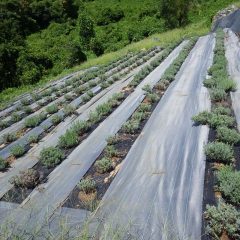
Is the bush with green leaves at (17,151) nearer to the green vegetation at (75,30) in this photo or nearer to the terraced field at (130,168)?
the terraced field at (130,168)

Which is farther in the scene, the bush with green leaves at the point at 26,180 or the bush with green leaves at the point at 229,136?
the bush with green leaves at the point at 229,136

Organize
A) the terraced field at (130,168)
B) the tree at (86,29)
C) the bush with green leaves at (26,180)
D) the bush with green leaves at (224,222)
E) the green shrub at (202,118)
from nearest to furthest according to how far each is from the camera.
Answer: the bush with green leaves at (224,222)
the terraced field at (130,168)
the bush with green leaves at (26,180)
the green shrub at (202,118)
the tree at (86,29)

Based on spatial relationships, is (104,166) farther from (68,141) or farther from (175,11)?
(175,11)

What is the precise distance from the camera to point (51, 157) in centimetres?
838

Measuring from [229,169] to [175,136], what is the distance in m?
2.51

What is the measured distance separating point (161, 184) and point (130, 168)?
3.36 feet

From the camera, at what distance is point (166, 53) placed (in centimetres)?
2308

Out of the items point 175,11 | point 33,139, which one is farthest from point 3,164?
point 175,11

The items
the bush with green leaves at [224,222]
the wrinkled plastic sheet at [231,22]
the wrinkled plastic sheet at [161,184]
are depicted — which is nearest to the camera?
the bush with green leaves at [224,222]

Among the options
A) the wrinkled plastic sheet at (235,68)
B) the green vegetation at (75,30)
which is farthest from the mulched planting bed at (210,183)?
the green vegetation at (75,30)

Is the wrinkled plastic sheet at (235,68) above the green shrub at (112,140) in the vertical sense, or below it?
below

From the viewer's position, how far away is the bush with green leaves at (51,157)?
8312 mm

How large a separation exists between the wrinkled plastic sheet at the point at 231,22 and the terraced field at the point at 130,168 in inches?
717

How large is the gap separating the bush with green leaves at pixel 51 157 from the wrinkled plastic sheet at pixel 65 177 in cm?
17
